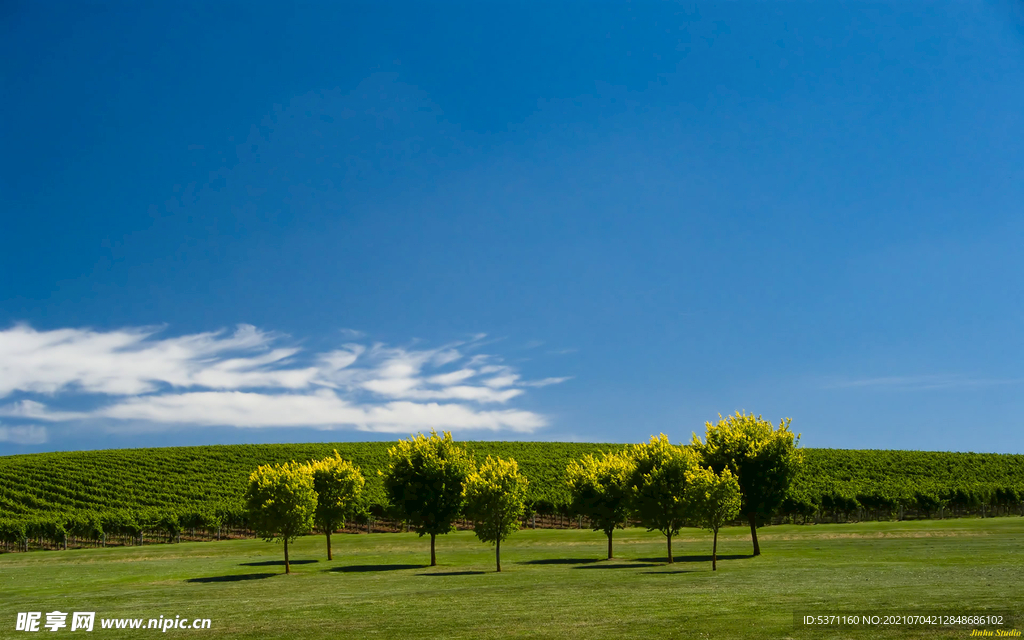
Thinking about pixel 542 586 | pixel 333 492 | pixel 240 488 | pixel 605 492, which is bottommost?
pixel 240 488

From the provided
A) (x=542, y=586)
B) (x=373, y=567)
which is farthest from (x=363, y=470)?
(x=542, y=586)

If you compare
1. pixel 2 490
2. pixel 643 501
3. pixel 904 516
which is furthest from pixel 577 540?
pixel 2 490

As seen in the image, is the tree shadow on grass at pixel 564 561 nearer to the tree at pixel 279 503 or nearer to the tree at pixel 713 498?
the tree at pixel 713 498

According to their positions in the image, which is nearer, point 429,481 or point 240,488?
point 429,481

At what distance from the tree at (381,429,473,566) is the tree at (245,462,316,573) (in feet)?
23.3

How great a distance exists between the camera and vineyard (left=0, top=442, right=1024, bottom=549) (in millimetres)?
84625

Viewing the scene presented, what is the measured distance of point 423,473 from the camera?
168 ft

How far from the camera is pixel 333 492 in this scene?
5619 cm

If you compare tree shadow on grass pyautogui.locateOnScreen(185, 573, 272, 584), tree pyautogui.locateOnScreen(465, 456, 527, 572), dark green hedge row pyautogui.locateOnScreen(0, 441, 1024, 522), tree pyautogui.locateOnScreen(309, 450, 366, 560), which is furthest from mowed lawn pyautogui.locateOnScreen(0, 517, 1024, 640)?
dark green hedge row pyautogui.locateOnScreen(0, 441, 1024, 522)

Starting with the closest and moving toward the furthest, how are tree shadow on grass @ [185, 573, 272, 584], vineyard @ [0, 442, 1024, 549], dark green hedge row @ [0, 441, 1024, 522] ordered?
tree shadow on grass @ [185, 573, 272, 584] → vineyard @ [0, 442, 1024, 549] → dark green hedge row @ [0, 441, 1024, 522]

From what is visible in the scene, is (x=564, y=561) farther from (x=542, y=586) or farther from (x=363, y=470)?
(x=363, y=470)

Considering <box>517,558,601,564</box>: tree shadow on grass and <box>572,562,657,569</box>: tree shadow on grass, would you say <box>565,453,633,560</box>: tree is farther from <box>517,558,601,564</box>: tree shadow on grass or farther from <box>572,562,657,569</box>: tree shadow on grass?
<box>572,562,657,569</box>: tree shadow on grass

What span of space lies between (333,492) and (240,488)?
54.4 metres

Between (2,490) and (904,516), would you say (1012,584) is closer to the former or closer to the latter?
(904,516)
